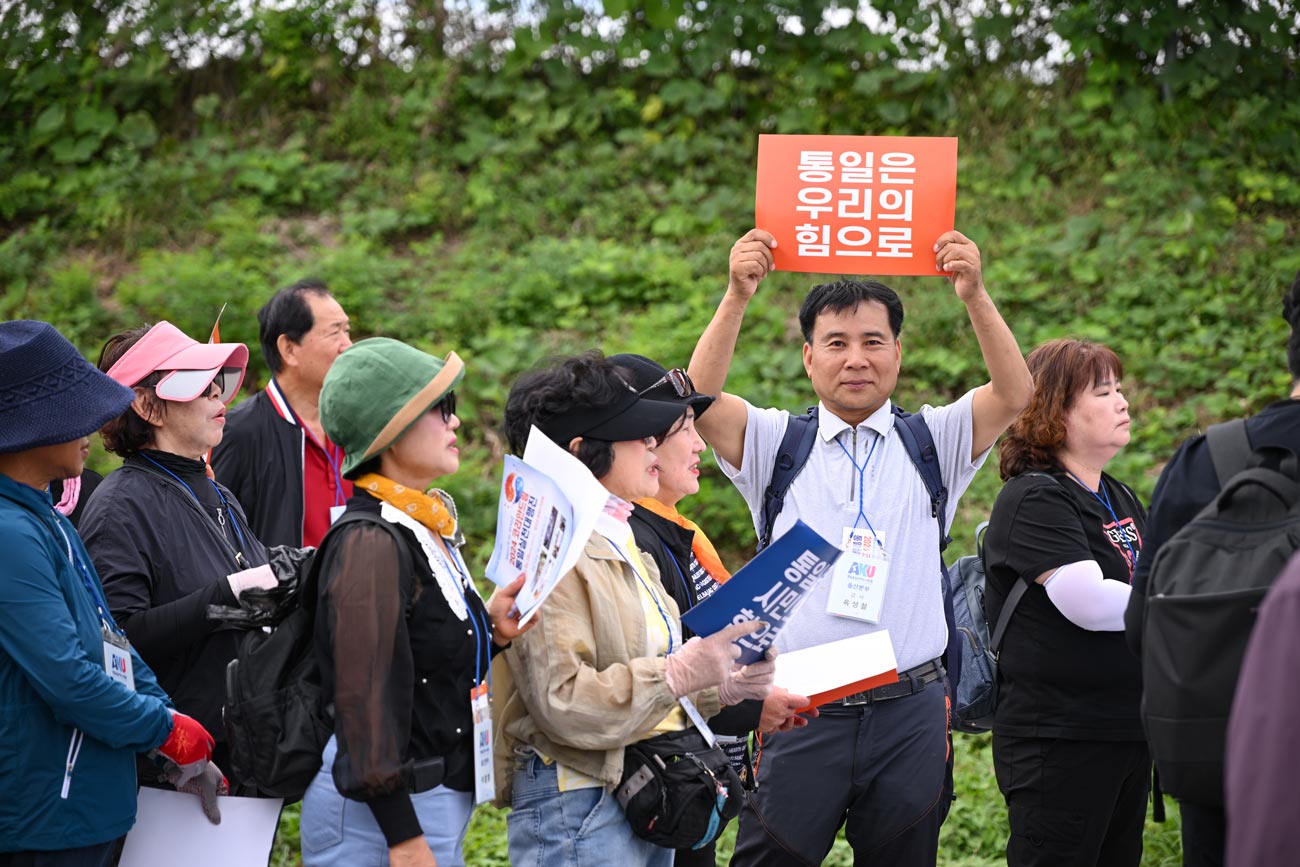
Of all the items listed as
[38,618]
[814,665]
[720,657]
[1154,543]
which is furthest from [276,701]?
[1154,543]

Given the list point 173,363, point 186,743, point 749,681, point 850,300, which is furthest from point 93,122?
point 749,681

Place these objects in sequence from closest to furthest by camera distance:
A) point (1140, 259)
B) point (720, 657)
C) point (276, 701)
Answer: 1. point (276, 701)
2. point (720, 657)
3. point (1140, 259)

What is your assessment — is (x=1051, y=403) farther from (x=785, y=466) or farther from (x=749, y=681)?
(x=749, y=681)

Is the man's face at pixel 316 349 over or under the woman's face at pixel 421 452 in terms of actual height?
over

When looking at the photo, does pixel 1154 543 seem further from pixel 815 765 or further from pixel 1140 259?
pixel 1140 259

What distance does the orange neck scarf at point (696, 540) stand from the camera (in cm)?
350

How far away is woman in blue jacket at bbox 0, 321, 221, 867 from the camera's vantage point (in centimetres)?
273

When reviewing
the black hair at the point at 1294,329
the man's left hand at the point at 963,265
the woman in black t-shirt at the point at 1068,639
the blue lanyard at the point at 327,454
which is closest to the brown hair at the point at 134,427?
the blue lanyard at the point at 327,454

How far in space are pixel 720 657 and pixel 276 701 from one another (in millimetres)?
941

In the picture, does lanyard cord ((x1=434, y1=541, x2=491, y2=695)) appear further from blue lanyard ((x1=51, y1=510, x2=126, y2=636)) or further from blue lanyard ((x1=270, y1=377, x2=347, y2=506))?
blue lanyard ((x1=270, y1=377, x2=347, y2=506))

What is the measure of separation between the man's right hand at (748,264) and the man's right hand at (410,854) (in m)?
1.88

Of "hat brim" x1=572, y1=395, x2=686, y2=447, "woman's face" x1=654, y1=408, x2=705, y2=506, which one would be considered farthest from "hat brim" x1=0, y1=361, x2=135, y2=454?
"woman's face" x1=654, y1=408, x2=705, y2=506

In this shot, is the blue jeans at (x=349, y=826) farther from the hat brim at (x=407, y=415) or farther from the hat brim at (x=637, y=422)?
the hat brim at (x=637, y=422)

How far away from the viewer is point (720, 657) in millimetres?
2771
